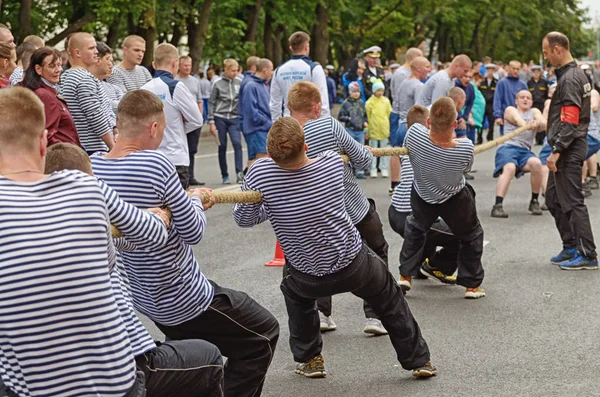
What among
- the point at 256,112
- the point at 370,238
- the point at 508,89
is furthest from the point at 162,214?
the point at 508,89

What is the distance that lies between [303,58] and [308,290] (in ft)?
20.0

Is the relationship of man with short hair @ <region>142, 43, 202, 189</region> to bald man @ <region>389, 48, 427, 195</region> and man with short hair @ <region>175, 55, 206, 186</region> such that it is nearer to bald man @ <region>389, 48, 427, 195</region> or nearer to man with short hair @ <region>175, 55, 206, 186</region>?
bald man @ <region>389, 48, 427, 195</region>

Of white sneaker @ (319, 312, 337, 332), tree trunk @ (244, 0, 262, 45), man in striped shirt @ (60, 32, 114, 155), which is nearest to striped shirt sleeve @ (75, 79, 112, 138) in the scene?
man in striped shirt @ (60, 32, 114, 155)

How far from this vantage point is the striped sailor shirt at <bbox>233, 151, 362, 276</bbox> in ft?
18.4

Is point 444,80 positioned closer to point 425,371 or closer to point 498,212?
point 498,212

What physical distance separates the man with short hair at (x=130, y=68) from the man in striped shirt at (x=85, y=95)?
129cm

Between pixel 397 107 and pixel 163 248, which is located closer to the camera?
pixel 163 248

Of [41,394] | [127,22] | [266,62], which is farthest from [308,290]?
[127,22]

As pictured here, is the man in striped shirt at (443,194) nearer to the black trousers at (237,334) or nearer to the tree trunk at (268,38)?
the black trousers at (237,334)

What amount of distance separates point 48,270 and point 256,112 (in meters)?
12.1

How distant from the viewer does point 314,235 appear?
569 cm

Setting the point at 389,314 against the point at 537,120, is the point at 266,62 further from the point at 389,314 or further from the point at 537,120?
the point at 389,314

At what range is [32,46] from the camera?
33.9 ft

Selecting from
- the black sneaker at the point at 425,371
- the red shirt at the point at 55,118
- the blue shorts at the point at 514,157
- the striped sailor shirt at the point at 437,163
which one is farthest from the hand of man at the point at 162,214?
the blue shorts at the point at 514,157
